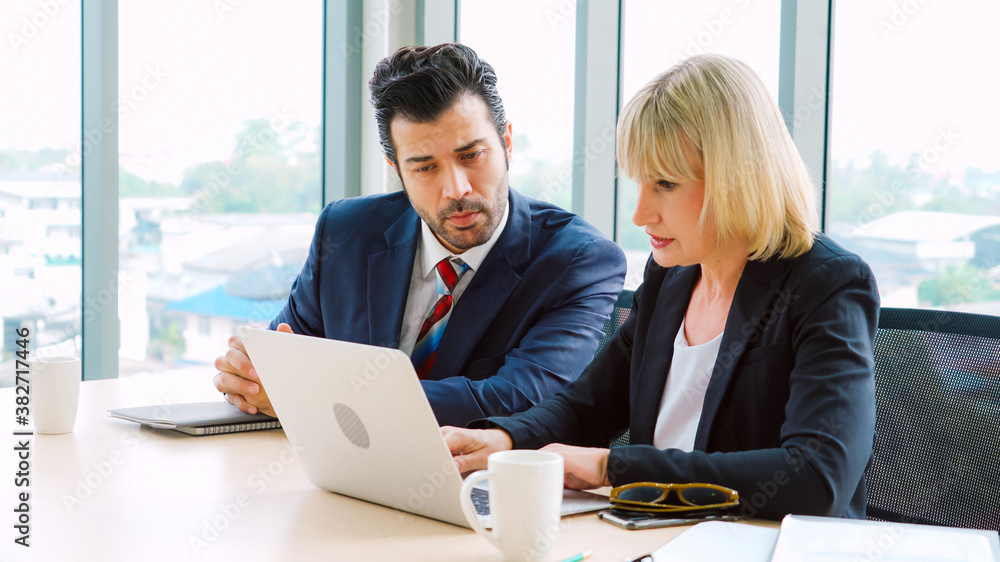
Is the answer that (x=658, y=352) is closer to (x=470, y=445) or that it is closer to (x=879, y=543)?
(x=470, y=445)

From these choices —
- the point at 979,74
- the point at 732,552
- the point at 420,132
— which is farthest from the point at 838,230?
the point at 732,552

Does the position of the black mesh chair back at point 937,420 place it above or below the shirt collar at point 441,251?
below

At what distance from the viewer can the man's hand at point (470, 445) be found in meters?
1.26

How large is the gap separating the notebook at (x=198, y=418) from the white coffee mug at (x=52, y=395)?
101mm

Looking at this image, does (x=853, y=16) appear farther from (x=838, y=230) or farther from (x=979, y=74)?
(x=838, y=230)

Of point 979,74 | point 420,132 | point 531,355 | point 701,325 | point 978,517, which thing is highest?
point 979,74

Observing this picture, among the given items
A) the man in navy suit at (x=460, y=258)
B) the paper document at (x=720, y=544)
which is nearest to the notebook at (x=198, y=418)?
the man in navy suit at (x=460, y=258)

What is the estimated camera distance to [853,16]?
2.19 metres

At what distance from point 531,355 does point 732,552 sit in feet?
2.64

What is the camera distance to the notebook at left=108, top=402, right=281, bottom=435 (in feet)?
4.93

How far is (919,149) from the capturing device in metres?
2.13

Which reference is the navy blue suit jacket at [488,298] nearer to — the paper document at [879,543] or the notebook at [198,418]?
the notebook at [198,418]

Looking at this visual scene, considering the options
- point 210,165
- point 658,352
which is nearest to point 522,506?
point 658,352

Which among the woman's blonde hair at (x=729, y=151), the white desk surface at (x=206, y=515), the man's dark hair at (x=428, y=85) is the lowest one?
the white desk surface at (x=206, y=515)
